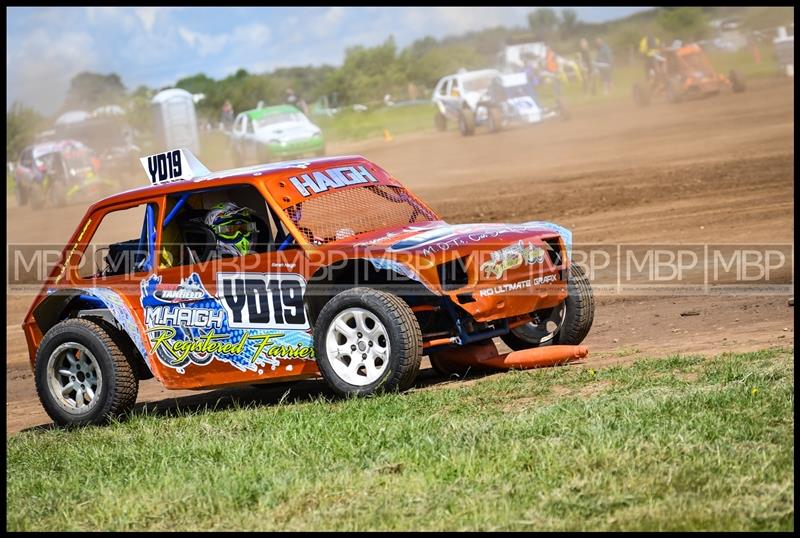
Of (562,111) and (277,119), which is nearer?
(277,119)

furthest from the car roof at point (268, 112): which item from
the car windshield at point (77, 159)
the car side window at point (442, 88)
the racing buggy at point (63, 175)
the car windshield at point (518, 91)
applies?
the car windshield at point (518, 91)

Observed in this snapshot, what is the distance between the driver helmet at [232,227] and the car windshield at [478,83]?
25.6 meters

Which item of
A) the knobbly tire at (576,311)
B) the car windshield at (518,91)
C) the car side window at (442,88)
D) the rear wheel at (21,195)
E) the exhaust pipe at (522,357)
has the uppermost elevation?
the car side window at (442,88)

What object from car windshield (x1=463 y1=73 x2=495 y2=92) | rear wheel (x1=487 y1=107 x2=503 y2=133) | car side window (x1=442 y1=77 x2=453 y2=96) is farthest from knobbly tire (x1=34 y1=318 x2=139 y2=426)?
car side window (x1=442 y1=77 x2=453 y2=96)

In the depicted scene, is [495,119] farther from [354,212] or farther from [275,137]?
[354,212]

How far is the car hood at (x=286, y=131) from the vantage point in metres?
30.4

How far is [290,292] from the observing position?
7.48 meters

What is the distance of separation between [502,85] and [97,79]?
Result: 20870 millimetres

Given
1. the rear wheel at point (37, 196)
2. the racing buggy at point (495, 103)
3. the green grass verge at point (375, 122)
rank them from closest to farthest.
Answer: the rear wheel at point (37, 196) < the racing buggy at point (495, 103) < the green grass verge at point (375, 122)

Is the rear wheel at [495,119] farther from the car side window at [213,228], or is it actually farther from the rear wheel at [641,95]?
the car side window at [213,228]

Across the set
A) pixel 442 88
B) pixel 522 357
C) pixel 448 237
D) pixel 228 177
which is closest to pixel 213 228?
pixel 228 177

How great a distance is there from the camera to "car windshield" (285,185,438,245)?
7.75 metres

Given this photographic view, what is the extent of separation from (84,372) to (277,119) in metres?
23.5

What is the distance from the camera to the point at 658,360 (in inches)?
292
